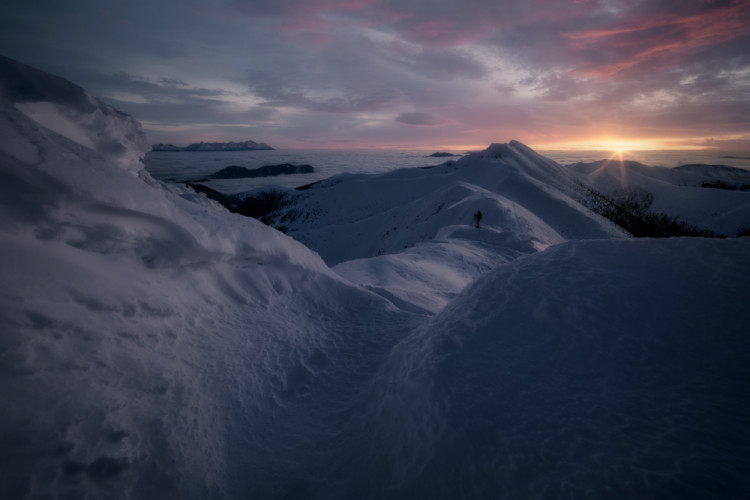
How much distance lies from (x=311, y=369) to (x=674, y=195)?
71.4m

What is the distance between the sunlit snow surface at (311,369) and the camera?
2.55 meters

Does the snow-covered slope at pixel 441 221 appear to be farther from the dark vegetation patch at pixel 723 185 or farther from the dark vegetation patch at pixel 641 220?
the dark vegetation patch at pixel 723 185

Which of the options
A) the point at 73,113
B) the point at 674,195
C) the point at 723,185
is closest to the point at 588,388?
the point at 73,113

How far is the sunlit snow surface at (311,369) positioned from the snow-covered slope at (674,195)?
165 feet

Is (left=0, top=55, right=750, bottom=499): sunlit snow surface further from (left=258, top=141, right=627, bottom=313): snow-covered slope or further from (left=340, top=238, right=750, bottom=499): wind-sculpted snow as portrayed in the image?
(left=258, top=141, right=627, bottom=313): snow-covered slope

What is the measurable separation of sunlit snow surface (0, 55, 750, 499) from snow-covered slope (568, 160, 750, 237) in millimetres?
50321

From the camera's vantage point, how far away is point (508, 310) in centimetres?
427

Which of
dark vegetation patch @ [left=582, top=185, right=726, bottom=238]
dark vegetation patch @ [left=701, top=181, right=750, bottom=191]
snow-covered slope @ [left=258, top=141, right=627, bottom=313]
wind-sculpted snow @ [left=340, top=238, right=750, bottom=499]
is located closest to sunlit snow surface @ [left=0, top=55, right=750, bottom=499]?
wind-sculpted snow @ [left=340, top=238, right=750, bottom=499]

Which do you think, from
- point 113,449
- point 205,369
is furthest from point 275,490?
point 205,369

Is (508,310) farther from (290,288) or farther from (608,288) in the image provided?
(290,288)

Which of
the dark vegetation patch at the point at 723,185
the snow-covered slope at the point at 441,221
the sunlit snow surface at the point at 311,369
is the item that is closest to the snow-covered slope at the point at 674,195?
the dark vegetation patch at the point at 723,185

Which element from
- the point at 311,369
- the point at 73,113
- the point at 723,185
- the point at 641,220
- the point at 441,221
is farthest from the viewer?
the point at 723,185

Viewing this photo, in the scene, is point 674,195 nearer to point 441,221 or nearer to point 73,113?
point 441,221

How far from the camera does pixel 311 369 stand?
16.2 ft
